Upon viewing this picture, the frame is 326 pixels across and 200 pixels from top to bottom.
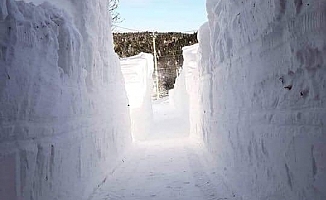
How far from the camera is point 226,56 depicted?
409cm

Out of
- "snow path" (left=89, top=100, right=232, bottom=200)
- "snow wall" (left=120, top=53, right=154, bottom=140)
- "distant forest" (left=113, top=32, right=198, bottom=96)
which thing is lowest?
"snow path" (left=89, top=100, right=232, bottom=200)

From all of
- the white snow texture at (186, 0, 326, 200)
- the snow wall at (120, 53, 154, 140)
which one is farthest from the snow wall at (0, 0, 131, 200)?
the snow wall at (120, 53, 154, 140)

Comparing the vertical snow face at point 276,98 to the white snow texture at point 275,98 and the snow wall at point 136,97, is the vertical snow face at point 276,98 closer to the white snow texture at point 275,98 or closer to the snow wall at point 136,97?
the white snow texture at point 275,98

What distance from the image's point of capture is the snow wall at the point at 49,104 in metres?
1.94

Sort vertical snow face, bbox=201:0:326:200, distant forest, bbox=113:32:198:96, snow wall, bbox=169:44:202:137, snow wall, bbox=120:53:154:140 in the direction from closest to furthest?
vertical snow face, bbox=201:0:326:200 < snow wall, bbox=169:44:202:137 < snow wall, bbox=120:53:154:140 < distant forest, bbox=113:32:198:96

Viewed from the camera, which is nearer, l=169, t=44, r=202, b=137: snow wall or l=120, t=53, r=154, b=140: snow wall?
l=169, t=44, r=202, b=137: snow wall

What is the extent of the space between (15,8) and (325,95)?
186 cm

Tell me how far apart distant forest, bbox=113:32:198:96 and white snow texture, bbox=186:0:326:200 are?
71.0ft

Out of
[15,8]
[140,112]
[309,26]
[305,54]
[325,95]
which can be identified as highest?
[15,8]

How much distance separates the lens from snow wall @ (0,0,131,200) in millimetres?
1937

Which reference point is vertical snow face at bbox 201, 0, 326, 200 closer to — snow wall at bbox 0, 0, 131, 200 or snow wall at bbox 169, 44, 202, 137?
snow wall at bbox 0, 0, 131, 200

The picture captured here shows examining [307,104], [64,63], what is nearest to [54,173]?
[64,63]

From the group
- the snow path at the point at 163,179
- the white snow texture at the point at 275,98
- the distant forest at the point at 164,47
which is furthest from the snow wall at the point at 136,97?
the distant forest at the point at 164,47

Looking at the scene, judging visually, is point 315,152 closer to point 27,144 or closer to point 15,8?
point 27,144
